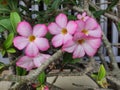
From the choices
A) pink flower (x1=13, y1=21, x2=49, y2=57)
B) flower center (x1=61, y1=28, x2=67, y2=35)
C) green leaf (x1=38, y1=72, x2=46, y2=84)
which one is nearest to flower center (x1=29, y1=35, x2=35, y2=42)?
pink flower (x1=13, y1=21, x2=49, y2=57)

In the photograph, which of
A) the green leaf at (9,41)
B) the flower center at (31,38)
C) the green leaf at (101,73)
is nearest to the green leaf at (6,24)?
the green leaf at (9,41)

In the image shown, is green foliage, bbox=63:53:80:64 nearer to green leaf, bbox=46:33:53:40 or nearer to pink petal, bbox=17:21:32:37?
green leaf, bbox=46:33:53:40

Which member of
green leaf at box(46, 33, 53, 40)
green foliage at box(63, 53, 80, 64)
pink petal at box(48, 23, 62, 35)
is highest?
pink petal at box(48, 23, 62, 35)

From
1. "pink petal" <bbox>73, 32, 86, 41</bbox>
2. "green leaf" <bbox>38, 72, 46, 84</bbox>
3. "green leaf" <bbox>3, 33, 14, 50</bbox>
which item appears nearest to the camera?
"pink petal" <bbox>73, 32, 86, 41</bbox>

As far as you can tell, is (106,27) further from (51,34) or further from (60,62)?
(51,34)

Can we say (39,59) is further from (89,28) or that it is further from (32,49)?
(89,28)

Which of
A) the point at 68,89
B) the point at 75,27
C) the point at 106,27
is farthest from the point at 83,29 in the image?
the point at 106,27

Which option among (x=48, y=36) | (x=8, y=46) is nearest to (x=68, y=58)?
(x=48, y=36)
